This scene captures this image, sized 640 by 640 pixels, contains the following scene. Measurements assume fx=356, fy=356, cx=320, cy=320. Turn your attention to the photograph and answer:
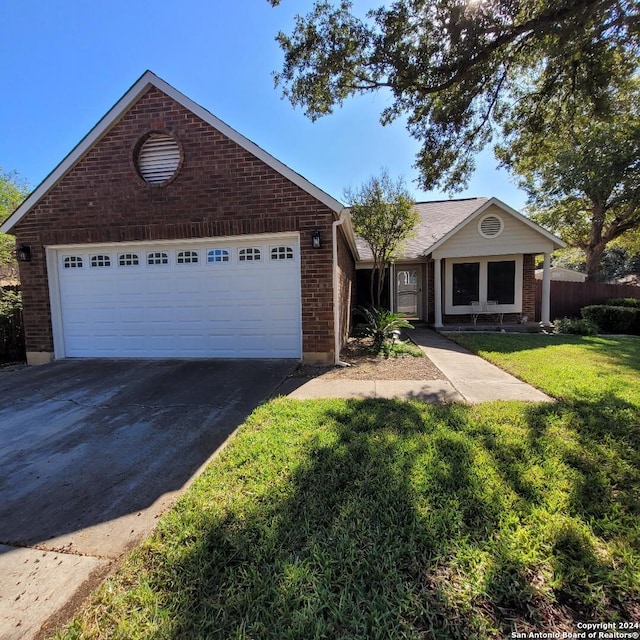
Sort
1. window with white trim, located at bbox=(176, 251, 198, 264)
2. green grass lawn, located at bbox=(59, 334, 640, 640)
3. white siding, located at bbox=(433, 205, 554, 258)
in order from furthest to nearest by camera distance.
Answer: white siding, located at bbox=(433, 205, 554, 258), window with white trim, located at bbox=(176, 251, 198, 264), green grass lawn, located at bbox=(59, 334, 640, 640)

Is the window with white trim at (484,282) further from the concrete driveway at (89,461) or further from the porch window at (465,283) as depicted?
the concrete driveway at (89,461)

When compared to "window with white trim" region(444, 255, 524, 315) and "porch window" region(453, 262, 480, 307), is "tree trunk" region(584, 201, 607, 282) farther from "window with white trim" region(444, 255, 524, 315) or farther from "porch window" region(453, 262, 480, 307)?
"porch window" region(453, 262, 480, 307)

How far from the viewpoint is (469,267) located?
1301 cm

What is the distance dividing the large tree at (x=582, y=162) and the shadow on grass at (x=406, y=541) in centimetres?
749

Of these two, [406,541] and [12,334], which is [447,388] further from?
[12,334]

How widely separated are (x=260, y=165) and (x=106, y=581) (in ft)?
21.9

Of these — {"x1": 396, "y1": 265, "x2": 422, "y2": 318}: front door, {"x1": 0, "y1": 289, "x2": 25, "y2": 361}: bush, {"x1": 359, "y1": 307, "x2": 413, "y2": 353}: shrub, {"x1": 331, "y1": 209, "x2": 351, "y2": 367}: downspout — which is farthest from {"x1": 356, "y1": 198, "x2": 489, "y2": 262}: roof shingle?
{"x1": 0, "y1": 289, "x2": 25, "y2": 361}: bush

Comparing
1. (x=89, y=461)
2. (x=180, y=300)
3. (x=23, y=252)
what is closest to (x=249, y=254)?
(x=180, y=300)

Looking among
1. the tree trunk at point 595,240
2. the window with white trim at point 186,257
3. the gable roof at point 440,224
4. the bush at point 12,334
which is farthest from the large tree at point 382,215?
the tree trunk at point 595,240

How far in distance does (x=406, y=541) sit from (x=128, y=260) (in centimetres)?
777

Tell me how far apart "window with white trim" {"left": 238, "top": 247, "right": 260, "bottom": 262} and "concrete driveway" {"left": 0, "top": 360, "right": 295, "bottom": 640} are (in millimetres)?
2266

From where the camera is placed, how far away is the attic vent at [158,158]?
7.28 meters

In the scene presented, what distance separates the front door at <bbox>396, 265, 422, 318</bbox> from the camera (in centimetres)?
1458

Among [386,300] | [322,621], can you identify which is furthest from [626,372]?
[386,300]
